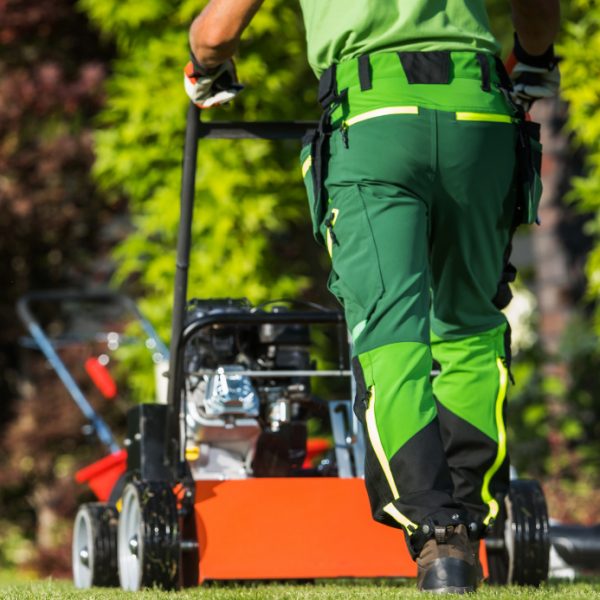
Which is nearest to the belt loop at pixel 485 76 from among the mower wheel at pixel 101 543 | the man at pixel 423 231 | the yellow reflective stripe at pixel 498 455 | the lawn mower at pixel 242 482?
the man at pixel 423 231

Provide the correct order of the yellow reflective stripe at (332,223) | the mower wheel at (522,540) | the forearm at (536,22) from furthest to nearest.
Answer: the mower wheel at (522,540) < the forearm at (536,22) < the yellow reflective stripe at (332,223)

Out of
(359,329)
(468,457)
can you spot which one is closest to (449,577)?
(468,457)

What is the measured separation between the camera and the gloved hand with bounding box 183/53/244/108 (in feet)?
12.0

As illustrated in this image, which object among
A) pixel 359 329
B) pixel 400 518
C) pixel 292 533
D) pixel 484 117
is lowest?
pixel 292 533

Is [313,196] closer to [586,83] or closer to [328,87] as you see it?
[328,87]

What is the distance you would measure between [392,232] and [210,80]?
0.85m

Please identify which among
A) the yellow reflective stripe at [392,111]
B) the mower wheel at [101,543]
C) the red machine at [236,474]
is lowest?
the mower wheel at [101,543]

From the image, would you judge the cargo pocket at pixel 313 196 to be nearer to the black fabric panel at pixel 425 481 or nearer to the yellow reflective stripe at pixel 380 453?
the yellow reflective stripe at pixel 380 453

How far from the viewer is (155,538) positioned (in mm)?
3877

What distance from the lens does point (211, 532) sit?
394cm

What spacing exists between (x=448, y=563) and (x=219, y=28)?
129cm

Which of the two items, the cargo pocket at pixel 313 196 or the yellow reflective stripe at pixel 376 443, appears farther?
the cargo pocket at pixel 313 196

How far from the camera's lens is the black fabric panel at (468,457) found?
3.26 m

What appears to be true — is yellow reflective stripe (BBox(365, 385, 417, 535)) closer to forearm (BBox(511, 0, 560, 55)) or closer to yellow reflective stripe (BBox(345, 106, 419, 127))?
yellow reflective stripe (BBox(345, 106, 419, 127))
